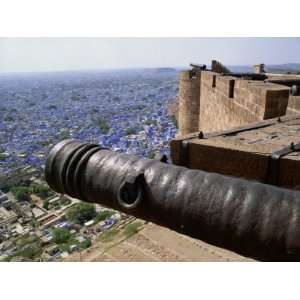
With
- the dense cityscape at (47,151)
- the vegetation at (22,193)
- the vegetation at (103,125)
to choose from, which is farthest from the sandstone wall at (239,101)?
the vegetation at (103,125)

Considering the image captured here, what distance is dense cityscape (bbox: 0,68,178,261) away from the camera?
57.2 feet

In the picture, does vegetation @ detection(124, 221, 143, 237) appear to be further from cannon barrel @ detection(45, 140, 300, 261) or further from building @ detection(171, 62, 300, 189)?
cannon barrel @ detection(45, 140, 300, 261)

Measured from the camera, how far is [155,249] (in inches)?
282

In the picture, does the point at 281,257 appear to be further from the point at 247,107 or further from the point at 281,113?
the point at 247,107

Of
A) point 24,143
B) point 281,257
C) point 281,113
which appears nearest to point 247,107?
point 281,113

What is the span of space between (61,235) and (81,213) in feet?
10.9

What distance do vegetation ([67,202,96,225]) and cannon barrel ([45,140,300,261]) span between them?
18400 millimetres

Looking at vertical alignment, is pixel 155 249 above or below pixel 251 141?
below

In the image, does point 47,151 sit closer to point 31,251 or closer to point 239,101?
point 239,101

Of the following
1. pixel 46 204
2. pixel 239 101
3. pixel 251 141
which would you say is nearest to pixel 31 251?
pixel 46 204

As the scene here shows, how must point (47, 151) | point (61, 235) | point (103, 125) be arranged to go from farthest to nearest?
point (103, 125)
point (61, 235)
point (47, 151)

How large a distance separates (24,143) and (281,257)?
140 ft

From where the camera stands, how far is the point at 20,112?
6391 centimetres

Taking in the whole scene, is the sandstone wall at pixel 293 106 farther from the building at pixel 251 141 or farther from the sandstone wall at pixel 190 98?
the sandstone wall at pixel 190 98
